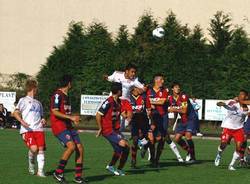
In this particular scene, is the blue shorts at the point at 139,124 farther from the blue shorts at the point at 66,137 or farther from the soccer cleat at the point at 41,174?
the blue shorts at the point at 66,137

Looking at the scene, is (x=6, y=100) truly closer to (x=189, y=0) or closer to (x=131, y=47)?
(x=131, y=47)

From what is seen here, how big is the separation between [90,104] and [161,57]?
5.35m

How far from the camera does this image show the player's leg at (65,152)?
15.2m

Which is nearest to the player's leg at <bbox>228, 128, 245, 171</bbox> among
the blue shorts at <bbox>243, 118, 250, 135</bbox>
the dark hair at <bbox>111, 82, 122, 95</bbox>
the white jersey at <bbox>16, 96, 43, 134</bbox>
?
the blue shorts at <bbox>243, 118, 250, 135</bbox>

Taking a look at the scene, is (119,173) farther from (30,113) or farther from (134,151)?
(30,113)

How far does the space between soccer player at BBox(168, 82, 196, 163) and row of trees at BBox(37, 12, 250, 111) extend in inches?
1043

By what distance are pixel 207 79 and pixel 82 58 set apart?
366 inches

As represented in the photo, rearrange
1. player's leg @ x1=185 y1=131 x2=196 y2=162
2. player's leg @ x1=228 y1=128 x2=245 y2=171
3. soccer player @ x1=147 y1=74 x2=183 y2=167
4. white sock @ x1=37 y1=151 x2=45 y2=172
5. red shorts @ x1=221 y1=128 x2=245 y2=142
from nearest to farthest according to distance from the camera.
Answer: white sock @ x1=37 y1=151 x2=45 y2=172, player's leg @ x1=228 y1=128 x2=245 y2=171, soccer player @ x1=147 y1=74 x2=183 y2=167, red shorts @ x1=221 y1=128 x2=245 y2=142, player's leg @ x1=185 y1=131 x2=196 y2=162

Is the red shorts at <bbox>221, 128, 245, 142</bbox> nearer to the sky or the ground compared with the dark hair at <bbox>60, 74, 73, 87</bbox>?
nearer to the ground

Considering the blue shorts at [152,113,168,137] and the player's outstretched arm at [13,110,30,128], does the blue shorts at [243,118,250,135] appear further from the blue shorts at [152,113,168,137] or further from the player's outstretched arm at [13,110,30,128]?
the player's outstretched arm at [13,110,30,128]

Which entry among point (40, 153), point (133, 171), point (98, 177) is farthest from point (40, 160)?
point (133, 171)

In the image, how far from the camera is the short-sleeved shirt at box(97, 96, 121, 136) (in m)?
16.6

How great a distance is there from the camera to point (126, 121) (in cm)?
2045

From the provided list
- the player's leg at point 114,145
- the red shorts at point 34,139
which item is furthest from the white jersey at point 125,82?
the red shorts at point 34,139
